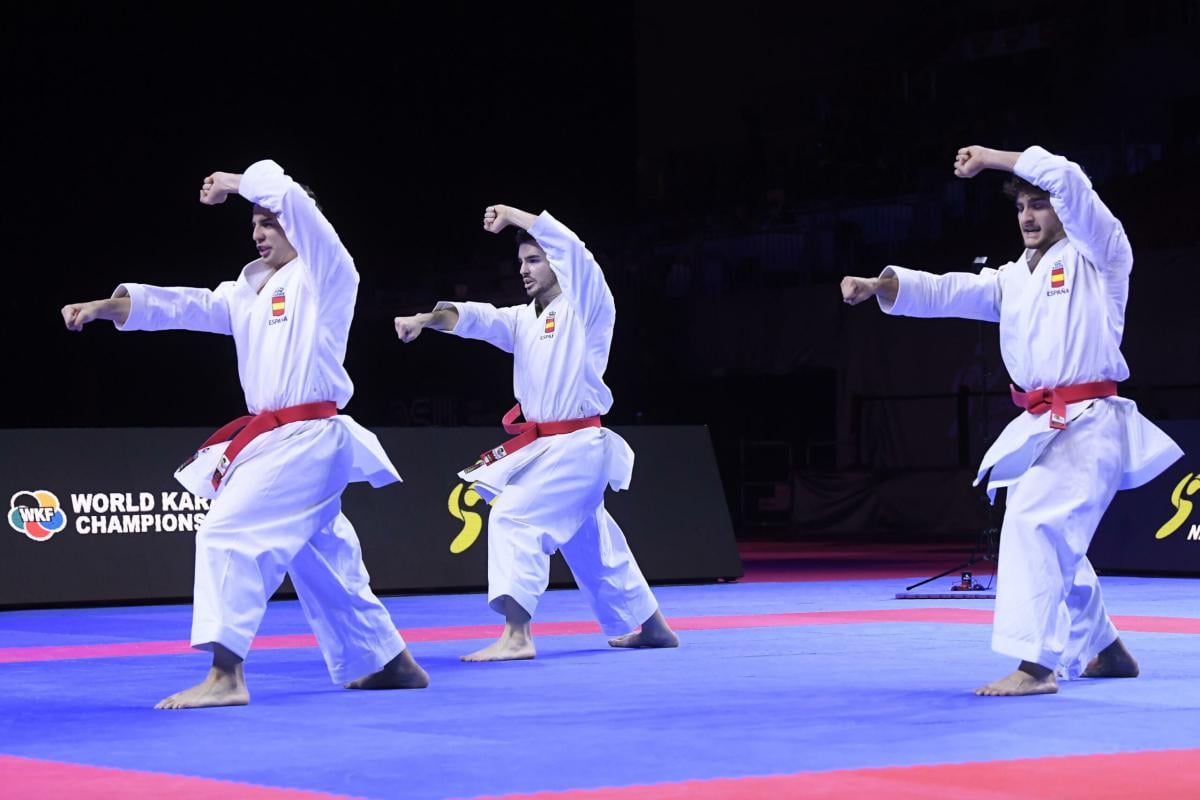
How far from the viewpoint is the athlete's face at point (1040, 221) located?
6746mm

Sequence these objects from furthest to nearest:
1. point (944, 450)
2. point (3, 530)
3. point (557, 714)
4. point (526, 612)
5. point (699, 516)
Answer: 1. point (944, 450)
2. point (699, 516)
3. point (3, 530)
4. point (526, 612)
5. point (557, 714)

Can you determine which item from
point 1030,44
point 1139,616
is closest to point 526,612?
point 1139,616

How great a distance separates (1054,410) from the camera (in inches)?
256

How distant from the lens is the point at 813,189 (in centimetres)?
2652

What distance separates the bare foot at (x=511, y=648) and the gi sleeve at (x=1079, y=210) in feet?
10.3

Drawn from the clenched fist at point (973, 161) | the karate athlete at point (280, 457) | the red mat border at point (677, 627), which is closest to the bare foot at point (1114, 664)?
the clenched fist at point (973, 161)

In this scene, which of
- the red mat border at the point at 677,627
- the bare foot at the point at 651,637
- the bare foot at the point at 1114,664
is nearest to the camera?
the bare foot at the point at 1114,664

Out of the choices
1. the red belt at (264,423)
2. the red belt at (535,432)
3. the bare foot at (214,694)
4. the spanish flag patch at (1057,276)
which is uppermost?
the spanish flag patch at (1057,276)

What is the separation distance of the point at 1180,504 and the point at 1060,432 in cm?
921

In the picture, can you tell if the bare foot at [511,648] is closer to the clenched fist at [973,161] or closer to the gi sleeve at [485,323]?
the gi sleeve at [485,323]

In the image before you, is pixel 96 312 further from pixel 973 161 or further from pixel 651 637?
pixel 651 637

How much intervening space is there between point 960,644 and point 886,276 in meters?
2.58

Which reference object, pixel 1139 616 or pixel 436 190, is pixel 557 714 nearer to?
pixel 1139 616

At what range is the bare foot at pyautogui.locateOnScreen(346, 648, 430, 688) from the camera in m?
6.66
